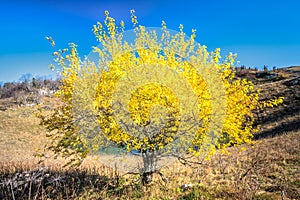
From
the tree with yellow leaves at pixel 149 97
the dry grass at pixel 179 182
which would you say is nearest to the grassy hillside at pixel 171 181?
the dry grass at pixel 179 182

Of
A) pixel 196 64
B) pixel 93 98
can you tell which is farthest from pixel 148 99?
pixel 196 64

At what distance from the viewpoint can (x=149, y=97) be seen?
7.08m

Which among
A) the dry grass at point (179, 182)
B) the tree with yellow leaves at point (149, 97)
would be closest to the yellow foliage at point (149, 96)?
the tree with yellow leaves at point (149, 97)

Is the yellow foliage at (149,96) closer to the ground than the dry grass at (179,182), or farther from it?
farther from it

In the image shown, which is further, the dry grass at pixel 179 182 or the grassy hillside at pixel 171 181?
the dry grass at pixel 179 182

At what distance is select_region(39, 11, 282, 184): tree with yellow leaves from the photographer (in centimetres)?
719

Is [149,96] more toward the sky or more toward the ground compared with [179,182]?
more toward the sky

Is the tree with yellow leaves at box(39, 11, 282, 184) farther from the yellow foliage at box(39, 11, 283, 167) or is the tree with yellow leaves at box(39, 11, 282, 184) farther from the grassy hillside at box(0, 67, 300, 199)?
the grassy hillside at box(0, 67, 300, 199)

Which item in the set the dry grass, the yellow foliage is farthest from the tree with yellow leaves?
the dry grass

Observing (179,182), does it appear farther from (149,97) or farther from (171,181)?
(149,97)

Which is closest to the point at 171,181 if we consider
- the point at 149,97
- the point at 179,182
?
the point at 179,182

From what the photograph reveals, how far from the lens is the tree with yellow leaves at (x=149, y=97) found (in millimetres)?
7191

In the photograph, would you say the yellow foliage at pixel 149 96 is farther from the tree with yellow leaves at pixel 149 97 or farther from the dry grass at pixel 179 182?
the dry grass at pixel 179 182

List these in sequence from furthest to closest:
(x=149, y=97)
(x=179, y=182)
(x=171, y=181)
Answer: (x=171, y=181)
(x=179, y=182)
(x=149, y=97)
